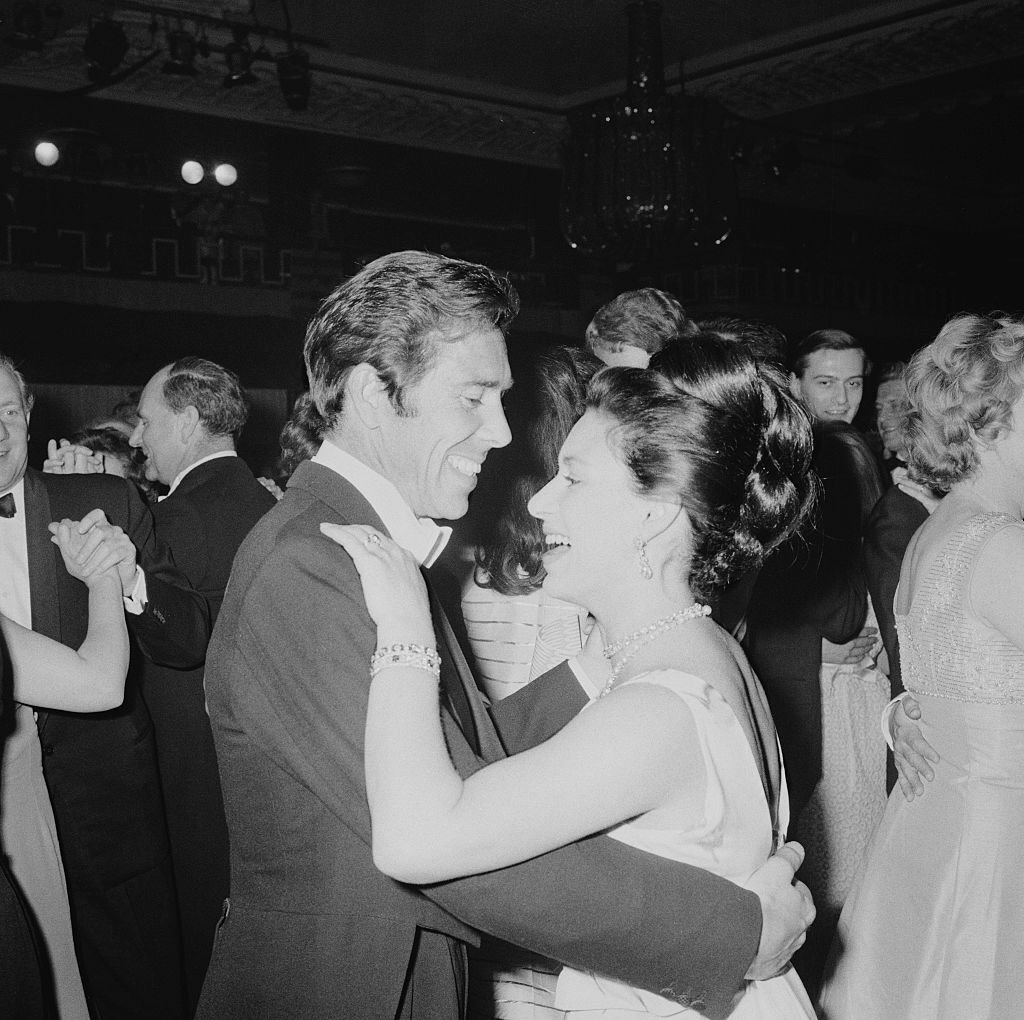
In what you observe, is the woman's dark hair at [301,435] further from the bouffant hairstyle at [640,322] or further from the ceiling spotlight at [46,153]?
the ceiling spotlight at [46,153]

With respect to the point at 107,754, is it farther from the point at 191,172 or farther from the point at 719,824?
the point at 191,172

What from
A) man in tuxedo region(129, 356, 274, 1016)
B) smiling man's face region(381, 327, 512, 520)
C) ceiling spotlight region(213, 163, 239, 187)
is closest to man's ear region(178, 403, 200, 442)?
man in tuxedo region(129, 356, 274, 1016)

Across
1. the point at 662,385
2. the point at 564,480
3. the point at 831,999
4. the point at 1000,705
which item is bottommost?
the point at 831,999

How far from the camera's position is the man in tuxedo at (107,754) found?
8.22 ft

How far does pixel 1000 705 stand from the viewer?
212cm

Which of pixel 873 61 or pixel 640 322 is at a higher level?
pixel 873 61

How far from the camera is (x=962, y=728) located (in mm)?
2172

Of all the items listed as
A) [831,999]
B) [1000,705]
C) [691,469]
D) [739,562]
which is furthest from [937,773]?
[691,469]

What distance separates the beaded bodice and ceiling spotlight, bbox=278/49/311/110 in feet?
17.8

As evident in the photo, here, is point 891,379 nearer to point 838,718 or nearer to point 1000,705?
point 838,718

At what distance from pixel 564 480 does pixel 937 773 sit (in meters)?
1.18

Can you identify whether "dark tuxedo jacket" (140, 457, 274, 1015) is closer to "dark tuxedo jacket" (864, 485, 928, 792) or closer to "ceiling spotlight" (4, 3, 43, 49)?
"dark tuxedo jacket" (864, 485, 928, 792)

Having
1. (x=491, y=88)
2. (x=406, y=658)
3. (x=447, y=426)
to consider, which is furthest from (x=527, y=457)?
(x=491, y=88)

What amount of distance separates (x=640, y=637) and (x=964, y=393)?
1.08 meters
